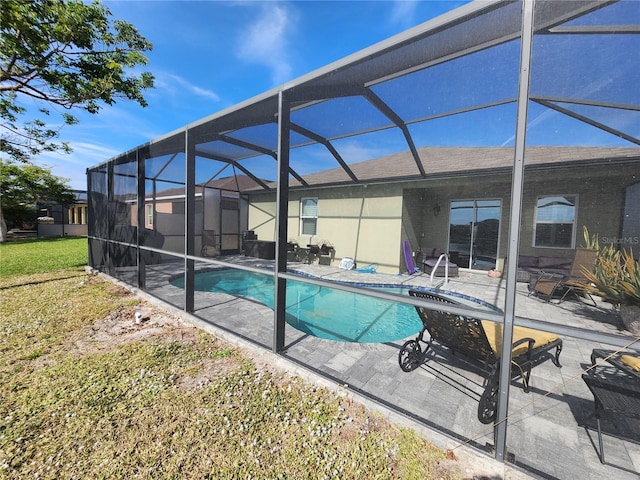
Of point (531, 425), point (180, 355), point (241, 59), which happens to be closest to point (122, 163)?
point (241, 59)

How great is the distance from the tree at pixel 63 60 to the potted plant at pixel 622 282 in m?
9.75

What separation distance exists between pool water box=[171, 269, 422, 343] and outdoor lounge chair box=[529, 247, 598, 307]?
2.62 metres

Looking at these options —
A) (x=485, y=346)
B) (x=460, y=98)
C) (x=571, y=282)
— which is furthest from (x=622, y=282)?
(x=460, y=98)

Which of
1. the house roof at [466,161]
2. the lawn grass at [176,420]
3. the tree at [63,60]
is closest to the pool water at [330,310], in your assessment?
the lawn grass at [176,420]

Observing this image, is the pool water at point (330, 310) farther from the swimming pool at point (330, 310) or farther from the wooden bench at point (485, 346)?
the wooden bench at point (485, 346)

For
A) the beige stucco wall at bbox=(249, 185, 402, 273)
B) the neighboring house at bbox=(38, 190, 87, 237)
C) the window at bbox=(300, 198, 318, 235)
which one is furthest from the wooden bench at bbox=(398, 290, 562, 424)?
the neighboring house at bbox=(38, 190, 87, 237)

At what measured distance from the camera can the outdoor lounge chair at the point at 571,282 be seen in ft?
15.6

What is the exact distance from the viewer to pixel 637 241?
3.74 metres

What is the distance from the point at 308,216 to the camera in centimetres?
1044

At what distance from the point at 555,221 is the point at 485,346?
252 inches

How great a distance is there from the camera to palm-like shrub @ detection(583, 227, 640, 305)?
3272 millimetres

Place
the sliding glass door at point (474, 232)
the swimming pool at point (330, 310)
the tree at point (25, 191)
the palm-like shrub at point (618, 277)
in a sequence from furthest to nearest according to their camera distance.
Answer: the tree at point (25, 191) < the sliding glass door at point (474, 232) < the swimming pool at point (330, 310) < the palm-like shrub at point (618, 277)

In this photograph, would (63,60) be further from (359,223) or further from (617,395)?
(617,395)

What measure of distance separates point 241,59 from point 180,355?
26.1ft
